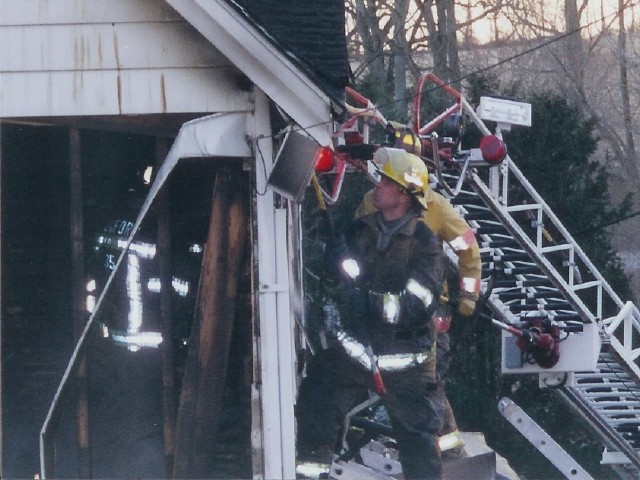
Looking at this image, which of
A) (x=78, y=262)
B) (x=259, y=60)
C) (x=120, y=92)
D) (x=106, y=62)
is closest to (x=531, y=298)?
(x=78, y=262)

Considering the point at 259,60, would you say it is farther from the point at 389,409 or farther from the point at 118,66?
the point at 389,409

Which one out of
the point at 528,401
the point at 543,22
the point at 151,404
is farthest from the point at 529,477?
the point at 543,22

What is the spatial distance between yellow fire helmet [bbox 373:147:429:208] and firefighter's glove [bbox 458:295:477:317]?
2.29 feet

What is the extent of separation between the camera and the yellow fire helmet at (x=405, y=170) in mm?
6082

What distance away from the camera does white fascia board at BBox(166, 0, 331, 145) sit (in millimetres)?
5363

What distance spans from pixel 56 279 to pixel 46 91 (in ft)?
4.63

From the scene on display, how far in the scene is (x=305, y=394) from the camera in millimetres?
6121

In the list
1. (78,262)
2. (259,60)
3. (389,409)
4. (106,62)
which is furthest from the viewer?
(78,262)

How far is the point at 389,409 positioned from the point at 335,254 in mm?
912

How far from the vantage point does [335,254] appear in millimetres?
6117

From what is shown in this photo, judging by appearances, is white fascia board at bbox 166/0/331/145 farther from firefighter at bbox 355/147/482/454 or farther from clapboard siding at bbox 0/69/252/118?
firefighter at bbox 355/147/482/454

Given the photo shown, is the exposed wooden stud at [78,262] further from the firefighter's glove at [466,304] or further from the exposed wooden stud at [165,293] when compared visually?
the firefighter's glove at [466,304]

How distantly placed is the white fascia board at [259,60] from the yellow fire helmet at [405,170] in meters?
0.66

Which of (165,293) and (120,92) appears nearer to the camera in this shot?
(120,92)
